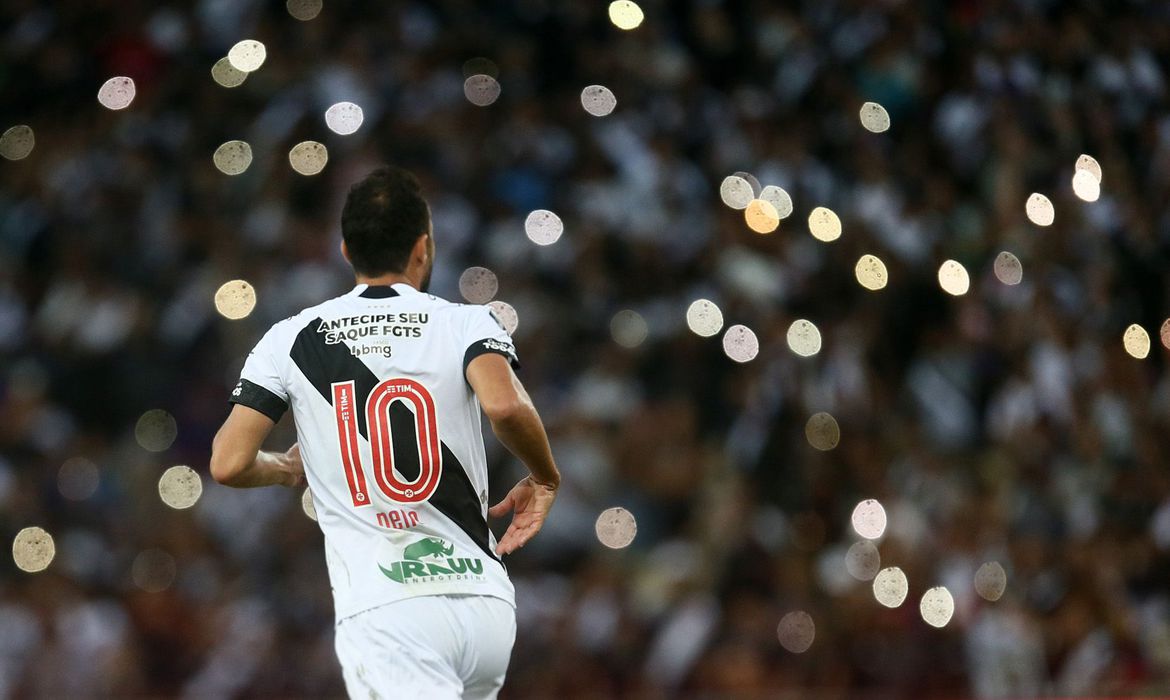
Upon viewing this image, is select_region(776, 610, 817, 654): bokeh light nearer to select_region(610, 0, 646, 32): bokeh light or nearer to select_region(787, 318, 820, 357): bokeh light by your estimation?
select_region(787, 318, 820, 357): bokeh light

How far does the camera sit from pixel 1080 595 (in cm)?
707

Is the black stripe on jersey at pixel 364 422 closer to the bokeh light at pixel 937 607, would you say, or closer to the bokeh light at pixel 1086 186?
the bokeh light at pixel 937 607

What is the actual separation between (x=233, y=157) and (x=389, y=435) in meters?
6.43

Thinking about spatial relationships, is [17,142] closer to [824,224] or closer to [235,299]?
[235,299]

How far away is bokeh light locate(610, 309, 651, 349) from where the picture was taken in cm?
792

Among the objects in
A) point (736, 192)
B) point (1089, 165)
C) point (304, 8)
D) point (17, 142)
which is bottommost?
point (17, 142)

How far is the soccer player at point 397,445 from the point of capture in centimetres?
285

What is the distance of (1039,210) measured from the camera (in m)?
8.55

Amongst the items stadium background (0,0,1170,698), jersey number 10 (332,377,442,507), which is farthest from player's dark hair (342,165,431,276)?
stadium background (0,0,1170,698)

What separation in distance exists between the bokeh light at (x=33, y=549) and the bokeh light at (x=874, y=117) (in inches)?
198

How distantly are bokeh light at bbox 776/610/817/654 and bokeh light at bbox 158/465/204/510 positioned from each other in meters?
3.08

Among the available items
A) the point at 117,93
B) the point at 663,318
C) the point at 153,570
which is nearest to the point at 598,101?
the point at 663,318

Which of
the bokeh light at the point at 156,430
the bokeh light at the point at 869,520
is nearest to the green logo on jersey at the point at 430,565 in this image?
the bokeh light at the point at 869,520

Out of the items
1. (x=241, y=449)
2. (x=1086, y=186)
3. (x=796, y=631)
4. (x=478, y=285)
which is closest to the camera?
(x=241, y=449)
